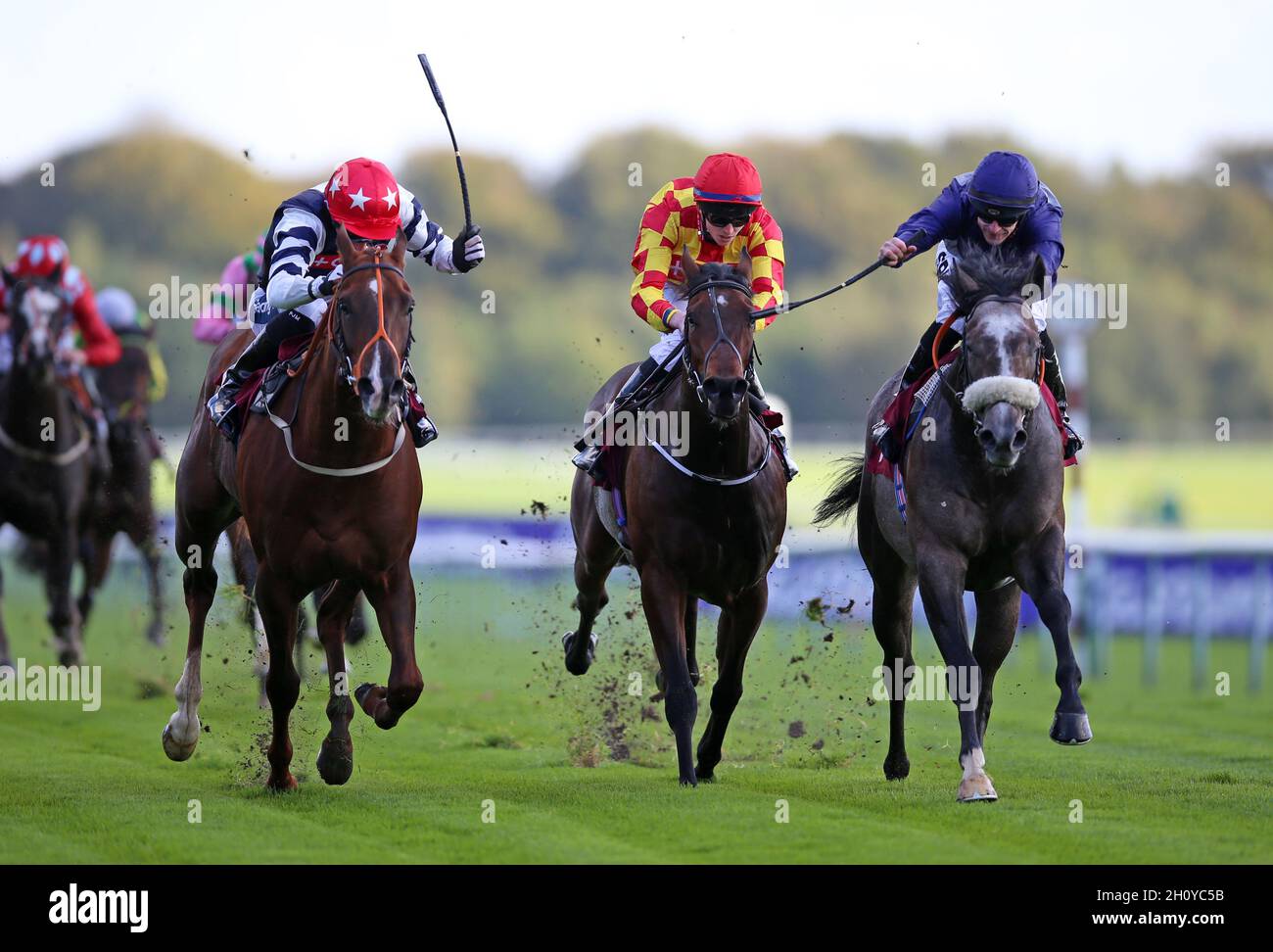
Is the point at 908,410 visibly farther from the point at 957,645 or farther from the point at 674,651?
the point at 674,651

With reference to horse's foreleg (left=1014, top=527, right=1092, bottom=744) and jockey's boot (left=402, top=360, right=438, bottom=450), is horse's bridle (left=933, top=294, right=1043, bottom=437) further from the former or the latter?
jockey's boot (left=402, top=360, right=438, bottom=450)

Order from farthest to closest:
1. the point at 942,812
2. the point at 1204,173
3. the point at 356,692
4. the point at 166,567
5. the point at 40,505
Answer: the point at 1204,173 → the point at 166,567 → the point at 40,505 → the point at 356,692 → the point at 942,812

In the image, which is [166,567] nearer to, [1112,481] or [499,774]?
[499,774]

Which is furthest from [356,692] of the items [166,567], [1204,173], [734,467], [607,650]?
[1204,173]

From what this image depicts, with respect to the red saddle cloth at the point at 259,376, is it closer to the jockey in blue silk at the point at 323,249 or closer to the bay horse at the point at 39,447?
the jockey in blue silk at the point at 323,249

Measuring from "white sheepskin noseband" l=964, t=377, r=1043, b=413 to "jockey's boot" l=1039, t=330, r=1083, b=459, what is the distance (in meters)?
0.73

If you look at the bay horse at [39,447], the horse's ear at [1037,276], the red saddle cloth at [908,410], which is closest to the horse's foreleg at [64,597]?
the bay horse at [39,447]

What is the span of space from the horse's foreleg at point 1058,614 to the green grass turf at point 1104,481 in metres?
17.1

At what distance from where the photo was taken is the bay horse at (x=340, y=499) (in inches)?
254

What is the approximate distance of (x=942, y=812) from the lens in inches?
257

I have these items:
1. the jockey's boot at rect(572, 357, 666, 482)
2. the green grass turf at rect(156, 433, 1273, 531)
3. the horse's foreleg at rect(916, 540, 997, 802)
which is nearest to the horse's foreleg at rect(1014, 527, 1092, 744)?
the horse's foreleg at rect(916, 540, 997, 802)

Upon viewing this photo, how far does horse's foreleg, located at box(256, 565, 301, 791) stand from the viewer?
6875mm

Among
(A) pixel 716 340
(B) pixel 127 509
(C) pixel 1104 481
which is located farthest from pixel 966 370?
(C) pixel 1104 481
